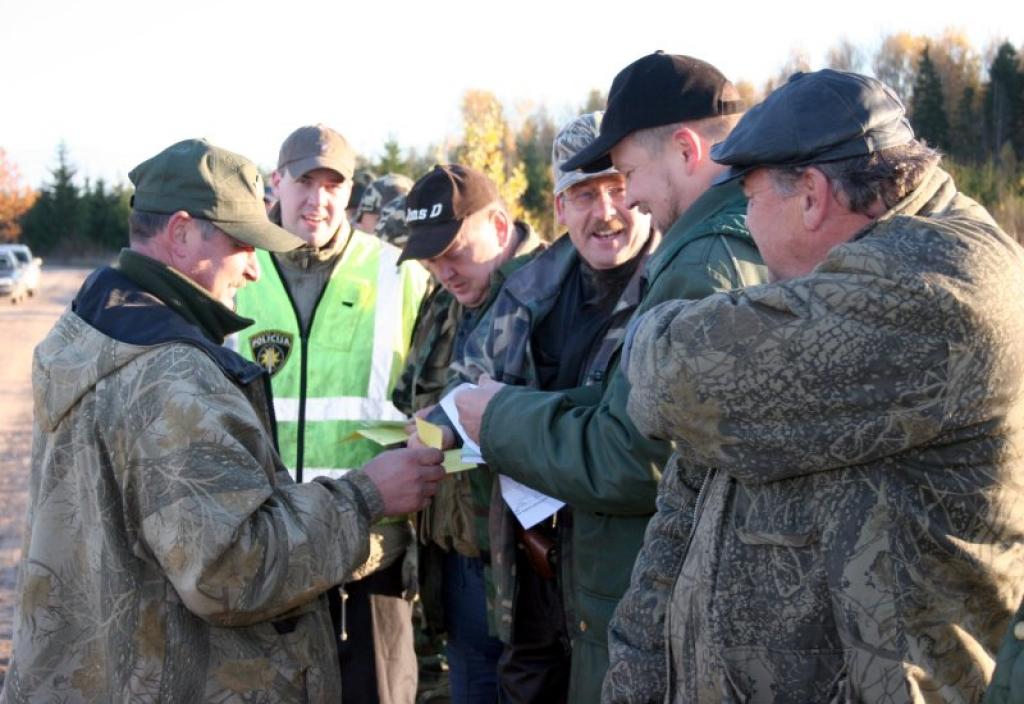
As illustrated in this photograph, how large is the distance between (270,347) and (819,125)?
125 inches

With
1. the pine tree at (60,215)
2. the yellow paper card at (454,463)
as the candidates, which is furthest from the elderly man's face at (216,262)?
the pine tree at (60,215)

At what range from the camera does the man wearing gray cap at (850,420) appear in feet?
6.83

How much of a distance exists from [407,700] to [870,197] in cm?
330

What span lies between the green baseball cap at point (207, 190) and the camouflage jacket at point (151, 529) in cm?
33

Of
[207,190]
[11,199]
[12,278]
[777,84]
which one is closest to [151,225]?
[207,190]

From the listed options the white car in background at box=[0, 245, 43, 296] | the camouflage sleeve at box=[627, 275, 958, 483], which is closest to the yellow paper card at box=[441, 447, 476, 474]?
the camouflage sleeve at box=[627, 275, 958, 483]

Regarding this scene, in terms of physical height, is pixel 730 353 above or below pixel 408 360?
above

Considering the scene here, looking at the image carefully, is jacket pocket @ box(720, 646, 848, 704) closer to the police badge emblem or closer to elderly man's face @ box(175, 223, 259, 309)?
elderly man's face @ box(175, 223, 259, 309)

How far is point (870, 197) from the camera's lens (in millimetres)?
2273

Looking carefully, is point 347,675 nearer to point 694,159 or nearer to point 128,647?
point 128,647

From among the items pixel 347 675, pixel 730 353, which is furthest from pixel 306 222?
pixel 730 353

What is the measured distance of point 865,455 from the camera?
2.13 meters

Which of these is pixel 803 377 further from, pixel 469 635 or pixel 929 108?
pixel 929 108

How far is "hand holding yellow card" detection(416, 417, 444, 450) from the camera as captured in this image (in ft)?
12.3
